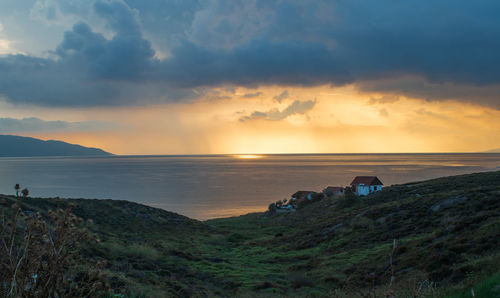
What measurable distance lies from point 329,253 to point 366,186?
4964cm

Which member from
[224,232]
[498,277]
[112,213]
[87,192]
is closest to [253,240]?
[224,232]

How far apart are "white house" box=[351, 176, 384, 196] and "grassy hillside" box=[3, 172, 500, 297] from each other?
26.4 metres

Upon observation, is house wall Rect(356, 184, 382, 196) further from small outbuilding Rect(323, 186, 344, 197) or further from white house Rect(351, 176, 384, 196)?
small outbuilding Rect(323, 186, 344, 197)

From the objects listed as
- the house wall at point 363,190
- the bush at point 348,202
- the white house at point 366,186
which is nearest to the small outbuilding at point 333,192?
the white house at point 366,186

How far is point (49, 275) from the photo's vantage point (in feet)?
12.3

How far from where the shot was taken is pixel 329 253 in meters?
28.0

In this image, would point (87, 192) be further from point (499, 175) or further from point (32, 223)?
point (32, 223)

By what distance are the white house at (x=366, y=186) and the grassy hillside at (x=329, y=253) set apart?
26.4 meters

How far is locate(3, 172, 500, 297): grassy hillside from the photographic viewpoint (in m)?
14.2

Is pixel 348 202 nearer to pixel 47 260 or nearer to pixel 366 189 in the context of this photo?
pixel 366 189

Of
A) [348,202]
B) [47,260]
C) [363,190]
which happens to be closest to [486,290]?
[47,260]

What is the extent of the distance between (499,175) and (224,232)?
134ft

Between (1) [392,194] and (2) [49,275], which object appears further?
(1) [392,194]

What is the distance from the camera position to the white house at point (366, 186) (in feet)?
241
